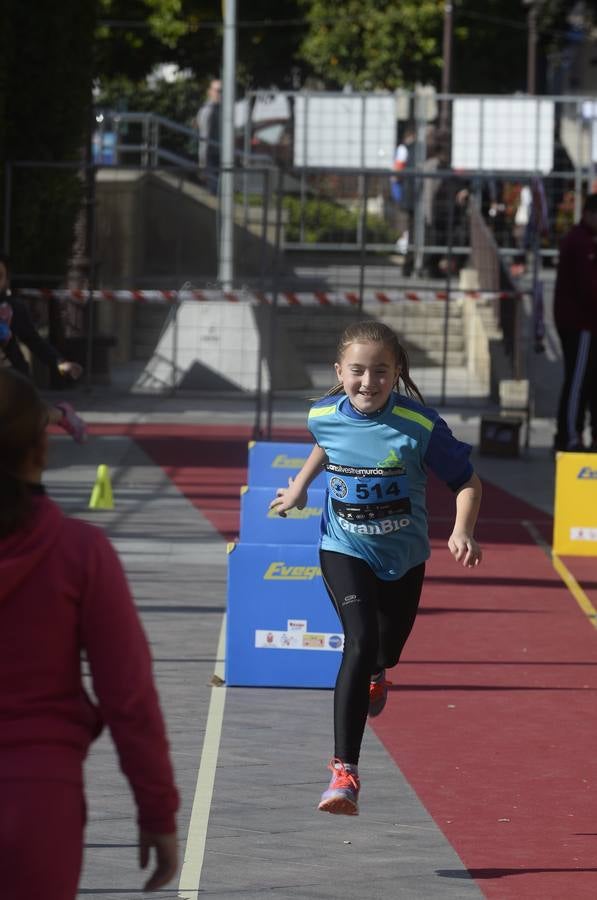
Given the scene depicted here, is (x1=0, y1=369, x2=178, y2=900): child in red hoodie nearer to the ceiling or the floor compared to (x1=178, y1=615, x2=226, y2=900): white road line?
nearer to the ceiling

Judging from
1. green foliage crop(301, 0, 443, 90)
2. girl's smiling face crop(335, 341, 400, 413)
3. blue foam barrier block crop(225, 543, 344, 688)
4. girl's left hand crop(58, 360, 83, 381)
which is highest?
green foliage crop(301, 0, 443, 90)

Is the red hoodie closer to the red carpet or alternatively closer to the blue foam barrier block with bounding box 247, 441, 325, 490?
the red carpet

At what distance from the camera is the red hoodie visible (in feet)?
10.0

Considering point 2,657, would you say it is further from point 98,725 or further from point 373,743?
point 373,743

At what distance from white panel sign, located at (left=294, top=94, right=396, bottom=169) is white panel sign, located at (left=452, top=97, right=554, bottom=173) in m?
1.11

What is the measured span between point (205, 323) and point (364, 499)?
1553 centimetres

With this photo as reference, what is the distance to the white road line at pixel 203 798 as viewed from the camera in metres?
5.17

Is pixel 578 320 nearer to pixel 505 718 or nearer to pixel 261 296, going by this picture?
pixel 261 296

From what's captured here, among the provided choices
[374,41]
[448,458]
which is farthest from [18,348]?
[374,41]

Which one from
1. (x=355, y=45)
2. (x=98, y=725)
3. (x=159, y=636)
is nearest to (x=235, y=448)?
(x=159, y=636)

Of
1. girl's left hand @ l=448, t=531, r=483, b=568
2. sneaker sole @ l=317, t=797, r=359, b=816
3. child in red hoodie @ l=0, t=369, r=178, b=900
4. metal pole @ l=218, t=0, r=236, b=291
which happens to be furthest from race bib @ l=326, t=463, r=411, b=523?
metal pole @ l=218, t=0, r=236, b=291

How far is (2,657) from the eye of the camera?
3.07 meters

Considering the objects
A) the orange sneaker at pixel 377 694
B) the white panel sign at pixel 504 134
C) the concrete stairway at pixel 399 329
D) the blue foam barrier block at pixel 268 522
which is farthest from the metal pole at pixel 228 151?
the orange sneaker at pixel 377 694

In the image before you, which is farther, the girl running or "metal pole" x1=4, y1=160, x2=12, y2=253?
"metal pole" x1=4, y1=160, x2=12, y2=253
